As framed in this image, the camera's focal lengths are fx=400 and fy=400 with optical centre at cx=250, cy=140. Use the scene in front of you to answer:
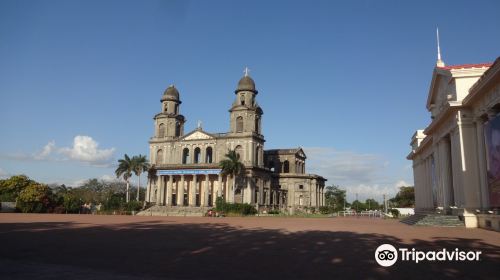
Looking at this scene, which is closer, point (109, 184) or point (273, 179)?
point (273, 179)

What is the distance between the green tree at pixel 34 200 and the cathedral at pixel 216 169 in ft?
53.1

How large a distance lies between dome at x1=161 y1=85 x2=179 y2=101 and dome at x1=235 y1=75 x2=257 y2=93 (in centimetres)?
1342

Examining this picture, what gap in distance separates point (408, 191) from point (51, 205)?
7920 cm

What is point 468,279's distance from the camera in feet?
25.9

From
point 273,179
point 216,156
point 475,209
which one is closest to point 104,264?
point 475,209

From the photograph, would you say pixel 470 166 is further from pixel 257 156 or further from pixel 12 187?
pixel 12 187

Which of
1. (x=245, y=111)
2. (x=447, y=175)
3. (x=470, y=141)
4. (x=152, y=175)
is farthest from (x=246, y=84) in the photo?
(x=470, y=141)

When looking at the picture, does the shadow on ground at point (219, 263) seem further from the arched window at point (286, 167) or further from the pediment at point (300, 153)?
the pediment at point (300, 153)

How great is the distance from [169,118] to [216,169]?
15.5m

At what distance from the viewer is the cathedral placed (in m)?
68.1

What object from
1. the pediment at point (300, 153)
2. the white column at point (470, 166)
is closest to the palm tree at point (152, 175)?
the pediment at point (300, 153)

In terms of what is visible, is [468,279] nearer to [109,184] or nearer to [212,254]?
[212,254]

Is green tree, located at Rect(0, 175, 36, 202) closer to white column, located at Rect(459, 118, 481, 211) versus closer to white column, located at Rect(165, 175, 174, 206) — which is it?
white column, located at Rect(165, 175, 174, 206)

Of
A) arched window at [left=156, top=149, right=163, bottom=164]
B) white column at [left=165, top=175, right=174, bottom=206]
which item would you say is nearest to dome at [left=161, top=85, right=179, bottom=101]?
arched window at [left=156, top=149, right=163, bottom=164]
